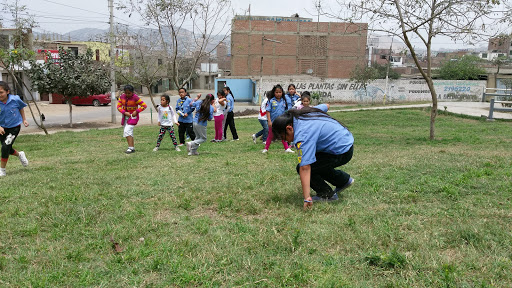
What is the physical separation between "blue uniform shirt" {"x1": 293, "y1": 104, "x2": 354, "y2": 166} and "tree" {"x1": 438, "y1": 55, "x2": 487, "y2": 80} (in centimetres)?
4799

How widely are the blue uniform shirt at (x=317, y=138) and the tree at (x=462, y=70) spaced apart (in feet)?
157

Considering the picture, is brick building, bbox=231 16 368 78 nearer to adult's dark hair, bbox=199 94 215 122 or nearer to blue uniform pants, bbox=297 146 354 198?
adult's dark hair, bbox=199 94 215 122

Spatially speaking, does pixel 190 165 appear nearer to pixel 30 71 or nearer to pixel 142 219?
pixel 142 219

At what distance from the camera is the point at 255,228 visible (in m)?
4.24

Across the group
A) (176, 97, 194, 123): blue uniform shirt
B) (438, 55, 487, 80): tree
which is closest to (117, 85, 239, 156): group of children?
(176, 97, 194, 123): blue uniform shirt

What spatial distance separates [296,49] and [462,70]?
20107mm

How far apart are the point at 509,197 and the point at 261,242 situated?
3185 millimetres

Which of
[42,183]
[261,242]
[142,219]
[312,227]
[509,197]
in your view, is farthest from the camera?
[42,183]

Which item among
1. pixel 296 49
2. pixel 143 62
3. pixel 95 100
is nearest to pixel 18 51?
pixel 143 62

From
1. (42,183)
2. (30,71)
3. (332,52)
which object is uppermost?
(332,52)

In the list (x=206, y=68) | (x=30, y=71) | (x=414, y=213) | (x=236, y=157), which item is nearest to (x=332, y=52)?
(x=206, y=68)

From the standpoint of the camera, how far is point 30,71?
2466cm

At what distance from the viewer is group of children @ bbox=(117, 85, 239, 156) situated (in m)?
9.65

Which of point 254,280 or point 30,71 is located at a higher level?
point 30,71
